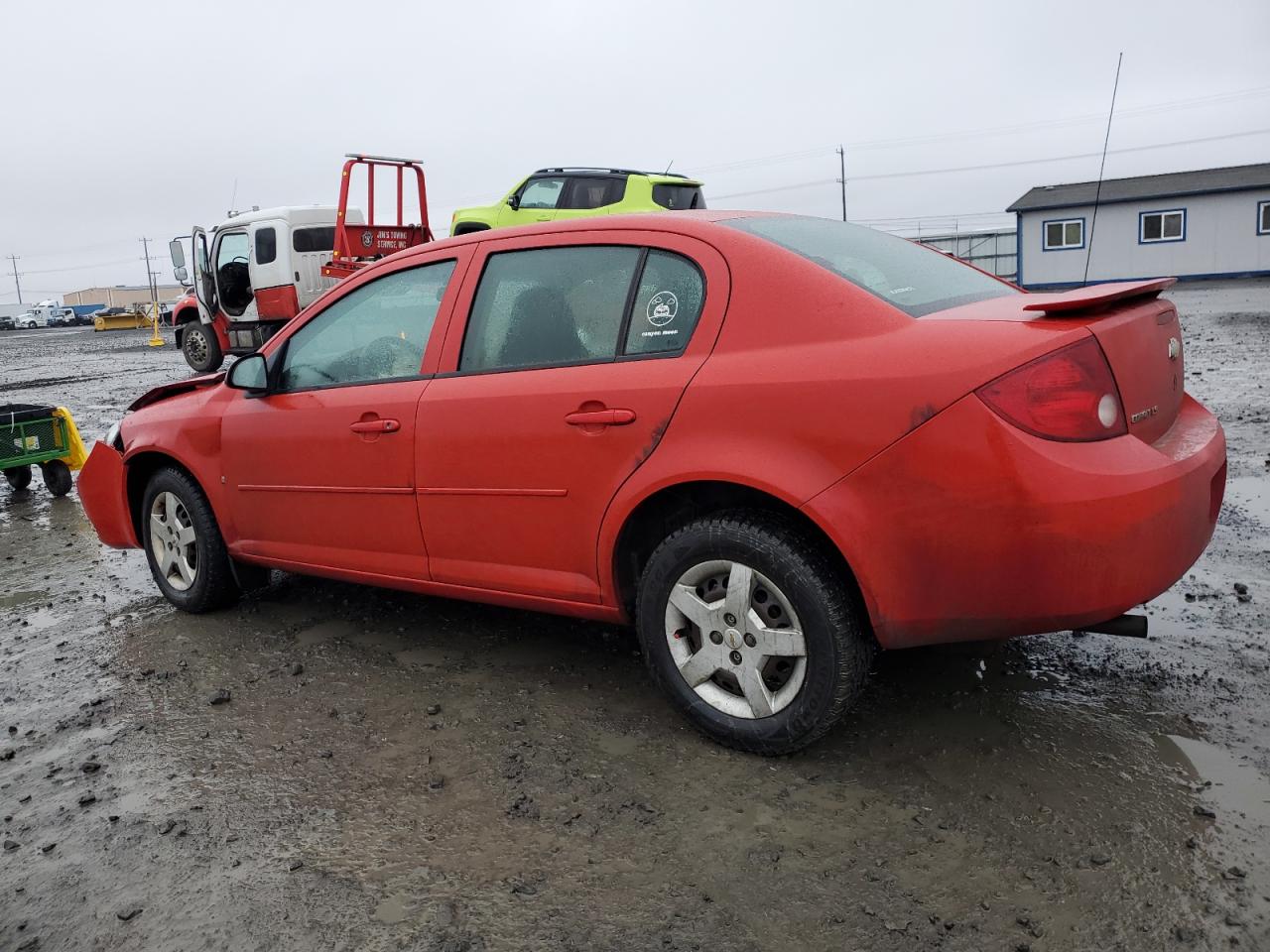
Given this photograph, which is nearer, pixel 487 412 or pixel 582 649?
pixel 487 412

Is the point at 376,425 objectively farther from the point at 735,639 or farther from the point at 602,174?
the point at 602,174

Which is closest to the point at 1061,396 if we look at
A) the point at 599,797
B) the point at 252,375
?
the point at 599,797

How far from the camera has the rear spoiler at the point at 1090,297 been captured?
2807 mm

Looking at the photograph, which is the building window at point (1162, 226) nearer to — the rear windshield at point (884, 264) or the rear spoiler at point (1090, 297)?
the rear windshield at point (884, 264)

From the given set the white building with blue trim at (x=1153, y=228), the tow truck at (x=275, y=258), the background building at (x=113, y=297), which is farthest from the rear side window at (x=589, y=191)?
the background building at (x=113, y=297)

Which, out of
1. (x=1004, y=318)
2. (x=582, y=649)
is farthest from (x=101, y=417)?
(x=1004, y=318)

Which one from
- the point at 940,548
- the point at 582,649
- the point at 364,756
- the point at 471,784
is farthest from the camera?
the point at 582,649

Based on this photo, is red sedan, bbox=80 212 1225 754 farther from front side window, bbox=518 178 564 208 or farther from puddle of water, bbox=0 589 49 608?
front side window, bbox=518 178 564 208

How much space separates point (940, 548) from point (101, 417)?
1264 cm

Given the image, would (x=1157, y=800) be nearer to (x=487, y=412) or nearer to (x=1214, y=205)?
(x=487, y=412)

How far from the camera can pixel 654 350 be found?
3256mm

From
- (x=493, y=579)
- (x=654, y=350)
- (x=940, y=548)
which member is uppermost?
(x=654, y=350)

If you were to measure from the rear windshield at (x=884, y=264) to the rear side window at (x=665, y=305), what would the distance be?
252mm

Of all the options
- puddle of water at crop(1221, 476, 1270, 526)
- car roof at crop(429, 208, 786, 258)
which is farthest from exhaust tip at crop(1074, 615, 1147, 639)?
puddle of water at crop(1221, 476, 1270, 526)
